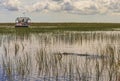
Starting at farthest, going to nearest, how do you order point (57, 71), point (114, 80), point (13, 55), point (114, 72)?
point (13, 55), point (57, 71), point (114, 72), point (114, 80)

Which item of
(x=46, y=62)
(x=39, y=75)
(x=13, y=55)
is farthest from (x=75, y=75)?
(x=13, y=55)

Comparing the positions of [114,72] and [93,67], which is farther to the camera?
[93,67]

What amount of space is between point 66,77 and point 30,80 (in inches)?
59.5

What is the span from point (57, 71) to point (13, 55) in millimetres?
6736

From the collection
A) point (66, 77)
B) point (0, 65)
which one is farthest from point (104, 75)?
point (0, 65)

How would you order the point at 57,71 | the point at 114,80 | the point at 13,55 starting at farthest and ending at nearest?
the point at 13,55 → the point at 57,71 → the point at 114,80

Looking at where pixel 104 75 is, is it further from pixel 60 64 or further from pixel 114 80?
pixel 60 64

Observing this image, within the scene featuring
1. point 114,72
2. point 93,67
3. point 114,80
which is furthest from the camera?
point 93,67

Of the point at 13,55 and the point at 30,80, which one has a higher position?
the point at 30,80

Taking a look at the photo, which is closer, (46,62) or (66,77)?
(66,77)

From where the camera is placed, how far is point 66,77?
15414 mm

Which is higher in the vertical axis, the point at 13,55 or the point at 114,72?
the point at 114,72

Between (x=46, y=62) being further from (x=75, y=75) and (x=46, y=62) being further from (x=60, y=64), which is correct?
(x=75, y=75)

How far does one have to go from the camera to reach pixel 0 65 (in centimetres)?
1861
